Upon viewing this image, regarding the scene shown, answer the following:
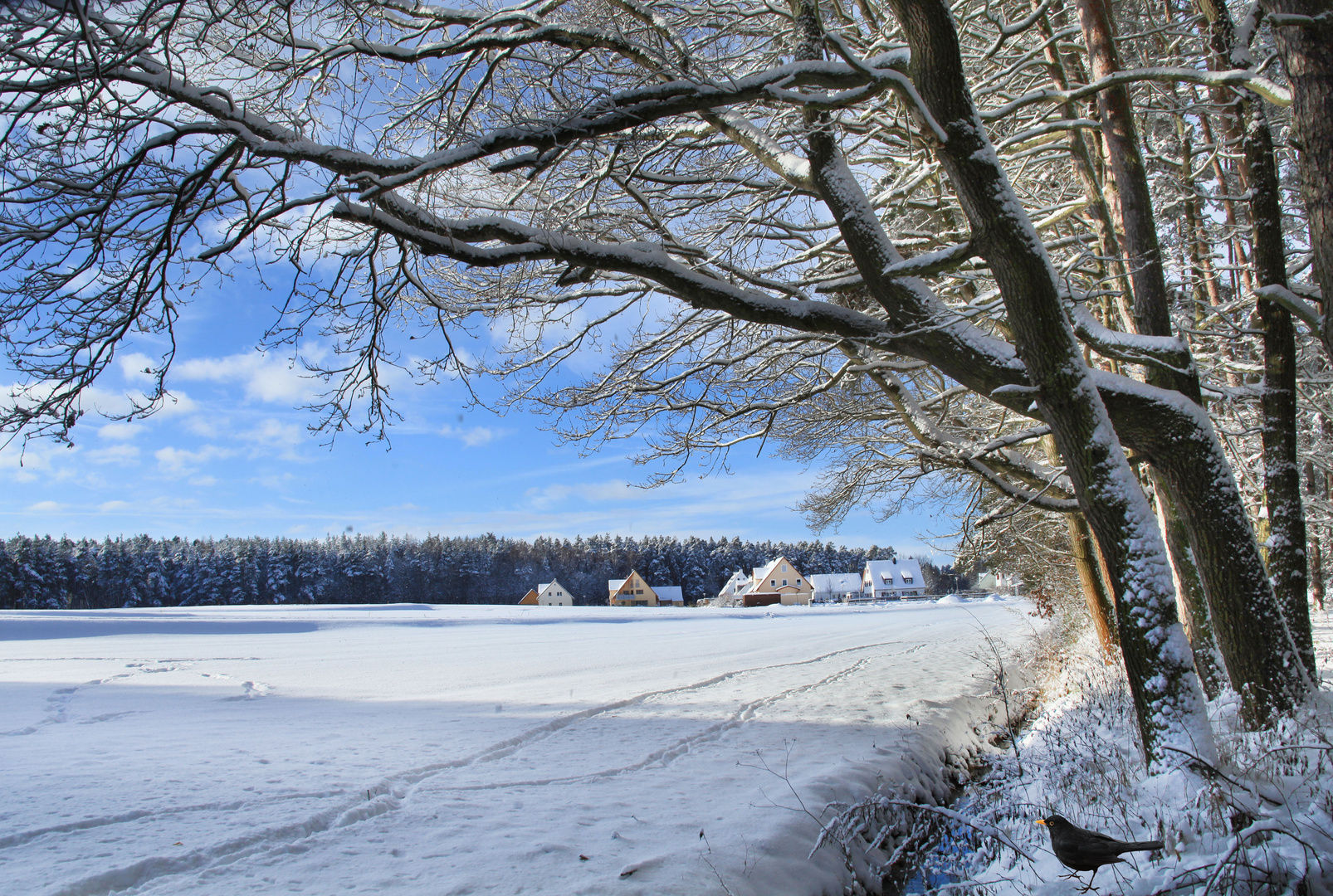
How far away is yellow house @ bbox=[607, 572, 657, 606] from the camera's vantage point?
77438 millimetres

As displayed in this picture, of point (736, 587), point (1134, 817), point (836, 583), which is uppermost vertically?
point (1134, 817)

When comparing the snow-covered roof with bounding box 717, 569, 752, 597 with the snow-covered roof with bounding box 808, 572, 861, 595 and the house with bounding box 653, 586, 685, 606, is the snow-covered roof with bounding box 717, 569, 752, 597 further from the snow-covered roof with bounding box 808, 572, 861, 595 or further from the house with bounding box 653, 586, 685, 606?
the snow-covered roof with bounding box 808, 572, 861, 595

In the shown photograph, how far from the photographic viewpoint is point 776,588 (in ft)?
254

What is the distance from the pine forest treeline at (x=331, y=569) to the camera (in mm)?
55969

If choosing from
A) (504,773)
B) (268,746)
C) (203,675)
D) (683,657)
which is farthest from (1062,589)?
(203,675)

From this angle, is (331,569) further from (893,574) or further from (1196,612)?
(1196,612)

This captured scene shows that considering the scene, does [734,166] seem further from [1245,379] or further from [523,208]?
[1245,379]

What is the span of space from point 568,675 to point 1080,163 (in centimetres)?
1143

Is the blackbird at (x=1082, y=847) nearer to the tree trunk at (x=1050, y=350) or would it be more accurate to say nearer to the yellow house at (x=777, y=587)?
the tree trunk at (x=1050, y=350)

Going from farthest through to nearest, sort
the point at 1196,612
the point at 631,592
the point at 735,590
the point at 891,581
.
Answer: the point at 891,581
the point at 735,590
the point at 631,592
the point at 1196,612

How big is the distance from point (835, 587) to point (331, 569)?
58220mm

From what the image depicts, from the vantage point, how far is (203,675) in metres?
13.3

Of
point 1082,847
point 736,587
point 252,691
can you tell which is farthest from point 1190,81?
point 736,587

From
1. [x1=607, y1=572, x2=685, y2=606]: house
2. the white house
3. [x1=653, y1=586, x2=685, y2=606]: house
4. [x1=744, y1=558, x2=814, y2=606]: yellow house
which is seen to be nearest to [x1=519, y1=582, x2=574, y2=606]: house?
[x1=607, y1=572, x2=685, y2=606]: house
